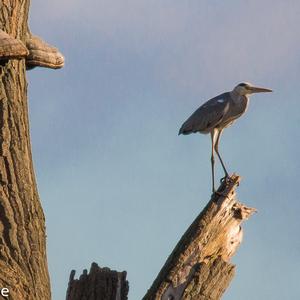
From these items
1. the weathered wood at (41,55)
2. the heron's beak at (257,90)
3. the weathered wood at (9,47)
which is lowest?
the weathered wood at (9,47)

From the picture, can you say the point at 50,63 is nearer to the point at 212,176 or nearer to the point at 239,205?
the point at 239,205

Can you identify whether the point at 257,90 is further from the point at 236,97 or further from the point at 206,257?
the point at 206,257

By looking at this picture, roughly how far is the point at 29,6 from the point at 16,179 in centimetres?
204

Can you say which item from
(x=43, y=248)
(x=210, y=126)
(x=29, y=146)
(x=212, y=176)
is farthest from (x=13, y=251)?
(x=210, y=126)

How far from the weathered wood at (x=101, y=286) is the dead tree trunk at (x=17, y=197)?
105 cm

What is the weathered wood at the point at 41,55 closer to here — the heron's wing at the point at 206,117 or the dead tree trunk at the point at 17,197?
the dead tree trunk at the point at 17,197

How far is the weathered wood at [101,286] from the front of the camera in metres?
9.78

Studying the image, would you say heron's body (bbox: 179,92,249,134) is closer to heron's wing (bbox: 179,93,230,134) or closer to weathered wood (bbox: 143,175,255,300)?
heron's wing (bbox: 179,93,230,134)

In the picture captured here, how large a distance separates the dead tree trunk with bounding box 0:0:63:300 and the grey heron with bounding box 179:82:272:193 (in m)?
5.53

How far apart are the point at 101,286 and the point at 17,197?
1.57 m

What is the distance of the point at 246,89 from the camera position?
1661 cm

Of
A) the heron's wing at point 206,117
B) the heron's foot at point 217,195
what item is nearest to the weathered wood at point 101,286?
the heron's foot at point 217,195

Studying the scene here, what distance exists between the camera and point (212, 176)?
14.3 m

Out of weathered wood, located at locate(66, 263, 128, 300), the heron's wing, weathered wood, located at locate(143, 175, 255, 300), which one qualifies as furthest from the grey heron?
weathered wood, located at locate(66, 263, 128, 300)
